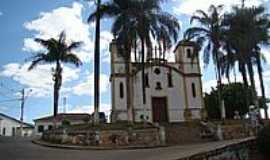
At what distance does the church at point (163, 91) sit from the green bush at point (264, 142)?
21.0 meters

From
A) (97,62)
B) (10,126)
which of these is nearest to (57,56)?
(97,62)

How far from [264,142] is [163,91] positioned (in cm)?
2366

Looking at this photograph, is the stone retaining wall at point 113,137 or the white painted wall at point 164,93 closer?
the stone retaining wall at point 113,137

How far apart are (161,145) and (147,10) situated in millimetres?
10181

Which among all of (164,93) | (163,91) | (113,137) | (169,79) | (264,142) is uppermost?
(169,79)

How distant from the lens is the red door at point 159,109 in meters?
34.9

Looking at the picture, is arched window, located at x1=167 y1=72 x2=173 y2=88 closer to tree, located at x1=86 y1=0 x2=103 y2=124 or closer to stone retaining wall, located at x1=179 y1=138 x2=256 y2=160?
tree, located at x1=86 y1=0 x2=103 y2=124

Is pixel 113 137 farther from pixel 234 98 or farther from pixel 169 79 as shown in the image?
pixel 234 98

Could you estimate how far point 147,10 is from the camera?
2505 cm

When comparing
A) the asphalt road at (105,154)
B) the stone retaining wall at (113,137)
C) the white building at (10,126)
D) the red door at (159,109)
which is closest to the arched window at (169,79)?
the red door at (159,109)

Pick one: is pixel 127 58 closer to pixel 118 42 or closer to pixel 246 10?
pixel 118 42

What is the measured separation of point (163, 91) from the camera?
35.8 metres

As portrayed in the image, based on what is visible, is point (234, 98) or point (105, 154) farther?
point (234, 98)

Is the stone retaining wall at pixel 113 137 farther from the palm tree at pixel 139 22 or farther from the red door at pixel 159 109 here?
the red door at pixel 159 109
